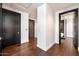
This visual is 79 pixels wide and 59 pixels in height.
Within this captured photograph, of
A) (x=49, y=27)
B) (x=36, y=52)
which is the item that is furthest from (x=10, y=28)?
(x=49, y=27)

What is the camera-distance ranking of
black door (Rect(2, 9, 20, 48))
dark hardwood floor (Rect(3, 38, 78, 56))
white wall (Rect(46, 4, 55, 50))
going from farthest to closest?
black door (Rect(2, 9, 20, 48)) < white wall (Rect(46, 4, 55, 50)) < dark hardwood floor (Rect(3, 38, 78, 56))

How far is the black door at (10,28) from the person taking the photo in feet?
12.3

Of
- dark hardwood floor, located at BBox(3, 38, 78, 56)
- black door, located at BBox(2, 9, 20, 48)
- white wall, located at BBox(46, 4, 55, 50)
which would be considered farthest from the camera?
black door, located at BBox(2, 9, 20, 48)

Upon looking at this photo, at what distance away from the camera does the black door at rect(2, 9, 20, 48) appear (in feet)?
12.3

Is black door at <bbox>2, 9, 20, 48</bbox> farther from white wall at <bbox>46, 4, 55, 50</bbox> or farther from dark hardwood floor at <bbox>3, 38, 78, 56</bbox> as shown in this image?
white wall at <bbox>46, 4, 55, 50</bbox>

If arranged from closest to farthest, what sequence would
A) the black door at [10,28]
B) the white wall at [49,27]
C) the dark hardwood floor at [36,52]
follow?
the dark hardwood floor at [36,52] < the white wall at [49,27] < the black door at [10,28]

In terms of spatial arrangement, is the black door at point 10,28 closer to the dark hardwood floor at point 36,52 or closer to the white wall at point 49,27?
the dark hardwood floor at point 36,52

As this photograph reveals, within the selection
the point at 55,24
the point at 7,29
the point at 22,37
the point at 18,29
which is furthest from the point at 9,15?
the point at 55,24

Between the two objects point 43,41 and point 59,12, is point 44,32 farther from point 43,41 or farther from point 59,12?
point 59,12

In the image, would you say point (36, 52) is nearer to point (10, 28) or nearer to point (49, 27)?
point (49, 27)

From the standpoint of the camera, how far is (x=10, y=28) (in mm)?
4047

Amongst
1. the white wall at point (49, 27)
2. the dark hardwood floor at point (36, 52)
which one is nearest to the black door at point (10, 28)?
the dark hardwood floor at point (36, 52)

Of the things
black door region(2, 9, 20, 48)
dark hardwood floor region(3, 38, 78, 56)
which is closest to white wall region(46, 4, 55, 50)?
dark hardwood floor region(3, 38, 78, 56)

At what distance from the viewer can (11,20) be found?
408 cm
